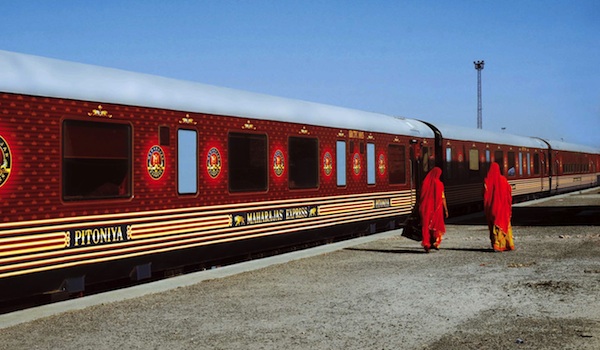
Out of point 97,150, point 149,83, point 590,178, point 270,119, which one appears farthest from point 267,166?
point 590,178

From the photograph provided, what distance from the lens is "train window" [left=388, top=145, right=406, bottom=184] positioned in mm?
17484

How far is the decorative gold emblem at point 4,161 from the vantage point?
7629mm

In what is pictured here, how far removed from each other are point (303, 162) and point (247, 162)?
1.95 metres

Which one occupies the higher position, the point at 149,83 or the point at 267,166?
the point at 149,83

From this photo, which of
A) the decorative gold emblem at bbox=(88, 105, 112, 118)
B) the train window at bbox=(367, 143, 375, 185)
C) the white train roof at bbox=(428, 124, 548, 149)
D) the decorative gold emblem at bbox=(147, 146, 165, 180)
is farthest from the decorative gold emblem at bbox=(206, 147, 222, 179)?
the white train roof at bbox=(428, 124, 548, 149)

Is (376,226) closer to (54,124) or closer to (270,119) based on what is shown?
(270,119)

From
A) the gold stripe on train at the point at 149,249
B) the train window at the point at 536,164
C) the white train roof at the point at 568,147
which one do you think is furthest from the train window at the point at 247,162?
the white train roof at the point at 568,147

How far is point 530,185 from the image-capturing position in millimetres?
32375

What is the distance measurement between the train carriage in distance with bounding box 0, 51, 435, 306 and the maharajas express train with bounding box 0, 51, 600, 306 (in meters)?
0.02

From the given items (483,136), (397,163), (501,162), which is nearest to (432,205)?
(397,163)

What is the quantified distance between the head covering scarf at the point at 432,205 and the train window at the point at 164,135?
16.0ft

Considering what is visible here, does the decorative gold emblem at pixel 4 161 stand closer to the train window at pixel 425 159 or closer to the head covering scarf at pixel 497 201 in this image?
the head covering scarf at pixel 497 201

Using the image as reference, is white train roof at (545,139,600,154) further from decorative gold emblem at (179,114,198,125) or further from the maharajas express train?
decorative gold emblem at (179,114,198,125)

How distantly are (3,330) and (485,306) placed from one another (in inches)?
185
